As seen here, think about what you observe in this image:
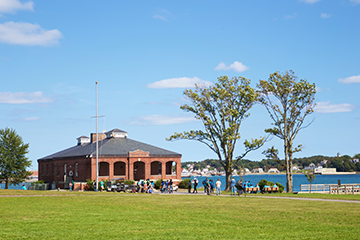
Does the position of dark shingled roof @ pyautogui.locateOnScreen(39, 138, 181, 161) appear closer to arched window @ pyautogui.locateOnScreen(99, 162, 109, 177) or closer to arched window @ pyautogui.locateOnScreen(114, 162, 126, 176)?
arched window @ pyautogui.locateOnScreen(99, 162, 109, 177)

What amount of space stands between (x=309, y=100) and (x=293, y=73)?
3503 millimetres

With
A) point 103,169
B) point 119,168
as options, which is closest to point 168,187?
point 103,169

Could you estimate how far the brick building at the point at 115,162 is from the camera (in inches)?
2309

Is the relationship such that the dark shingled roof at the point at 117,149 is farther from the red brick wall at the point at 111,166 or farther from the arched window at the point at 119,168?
the arched window at the point at 119,168

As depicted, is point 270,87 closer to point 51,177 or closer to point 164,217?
point 164,217

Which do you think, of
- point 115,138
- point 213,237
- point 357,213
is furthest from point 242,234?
point 115,138

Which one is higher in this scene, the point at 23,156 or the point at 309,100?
the point at 309,100

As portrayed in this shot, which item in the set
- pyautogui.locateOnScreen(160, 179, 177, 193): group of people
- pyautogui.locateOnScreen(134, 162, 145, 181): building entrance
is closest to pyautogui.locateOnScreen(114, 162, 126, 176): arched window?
pyautogui.locateOnScreen(134, 162, 145, 181): building entrance

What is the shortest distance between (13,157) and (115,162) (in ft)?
52.0

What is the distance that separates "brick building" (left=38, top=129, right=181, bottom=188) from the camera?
5864 centimetres

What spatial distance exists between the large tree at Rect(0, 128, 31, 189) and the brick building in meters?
4.70

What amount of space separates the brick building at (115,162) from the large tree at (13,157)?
4703mm

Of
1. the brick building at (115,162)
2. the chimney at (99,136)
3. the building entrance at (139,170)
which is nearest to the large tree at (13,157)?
the brick building at (115,162)

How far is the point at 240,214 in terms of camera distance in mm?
19000
